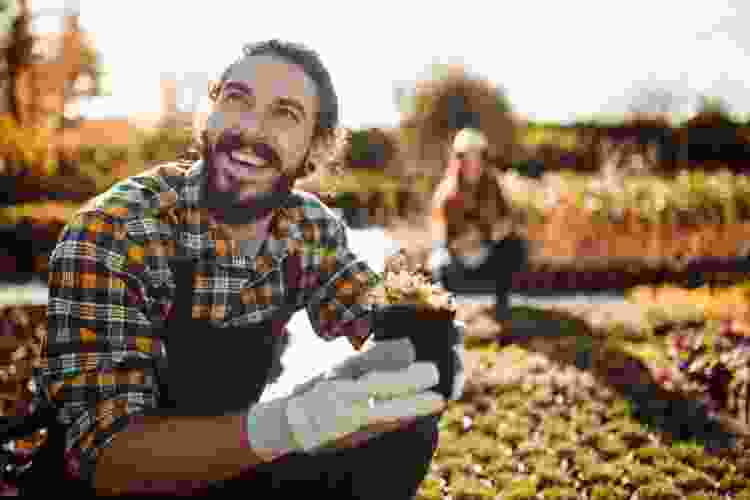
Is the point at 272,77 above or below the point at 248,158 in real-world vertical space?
above

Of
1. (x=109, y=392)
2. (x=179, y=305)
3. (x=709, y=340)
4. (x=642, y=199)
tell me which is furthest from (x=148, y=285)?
(x=642, y=199)

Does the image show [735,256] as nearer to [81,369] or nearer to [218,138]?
[218,138]

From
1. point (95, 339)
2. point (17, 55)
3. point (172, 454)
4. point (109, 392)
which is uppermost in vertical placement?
point (17, 55)

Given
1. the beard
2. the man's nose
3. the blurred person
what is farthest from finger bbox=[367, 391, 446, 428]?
the blurred person

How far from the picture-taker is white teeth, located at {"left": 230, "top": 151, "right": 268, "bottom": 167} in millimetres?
1864

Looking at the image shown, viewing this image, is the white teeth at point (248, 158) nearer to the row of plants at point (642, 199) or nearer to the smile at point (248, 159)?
the smile at point (248, 159)

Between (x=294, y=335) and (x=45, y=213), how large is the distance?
20.6ft

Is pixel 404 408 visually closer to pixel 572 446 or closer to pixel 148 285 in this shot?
pixel 148 285

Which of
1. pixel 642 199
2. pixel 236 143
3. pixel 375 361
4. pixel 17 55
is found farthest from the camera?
pixel 17 55

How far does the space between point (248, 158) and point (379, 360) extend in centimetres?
70

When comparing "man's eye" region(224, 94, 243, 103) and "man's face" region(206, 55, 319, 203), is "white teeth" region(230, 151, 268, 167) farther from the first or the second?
"man's eye" region(224, 94, 243, 103)

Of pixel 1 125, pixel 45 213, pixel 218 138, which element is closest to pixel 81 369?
pixel 218 138

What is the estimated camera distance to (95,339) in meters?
1.48

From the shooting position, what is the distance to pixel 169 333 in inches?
70.1
